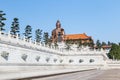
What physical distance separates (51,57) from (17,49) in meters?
27.2

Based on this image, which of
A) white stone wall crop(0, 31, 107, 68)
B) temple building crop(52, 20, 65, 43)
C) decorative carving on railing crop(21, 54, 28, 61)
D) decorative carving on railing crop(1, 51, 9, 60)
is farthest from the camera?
temple building crop(52, 20, 65, 43)

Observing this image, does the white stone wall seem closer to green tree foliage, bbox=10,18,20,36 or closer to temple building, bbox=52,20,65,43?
green tree foliage, bbox=10,18,20,36

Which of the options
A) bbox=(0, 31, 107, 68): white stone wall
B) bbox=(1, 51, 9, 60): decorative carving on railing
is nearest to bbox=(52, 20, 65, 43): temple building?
bbox=(0, 31, 107, 68): white stone wall

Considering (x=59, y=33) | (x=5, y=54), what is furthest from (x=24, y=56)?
(x=59, y=33)

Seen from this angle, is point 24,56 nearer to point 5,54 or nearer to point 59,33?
point 5,54

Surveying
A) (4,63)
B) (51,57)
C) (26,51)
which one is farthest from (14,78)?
(51,57)

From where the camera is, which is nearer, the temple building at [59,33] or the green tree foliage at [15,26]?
the green tree foliage at [15,26]

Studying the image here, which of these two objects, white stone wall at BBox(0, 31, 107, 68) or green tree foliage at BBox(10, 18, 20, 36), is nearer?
white stone wall at BBox(0, 31, 107, 68)

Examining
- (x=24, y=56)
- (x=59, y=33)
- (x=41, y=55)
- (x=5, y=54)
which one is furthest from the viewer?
(x=59, y=33)

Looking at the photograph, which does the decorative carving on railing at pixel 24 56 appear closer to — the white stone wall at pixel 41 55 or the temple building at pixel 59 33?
the white stone wall at pixel 41 55

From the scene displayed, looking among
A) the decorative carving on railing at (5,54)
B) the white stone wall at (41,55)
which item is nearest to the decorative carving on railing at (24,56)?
the white stone wall at (41,55)

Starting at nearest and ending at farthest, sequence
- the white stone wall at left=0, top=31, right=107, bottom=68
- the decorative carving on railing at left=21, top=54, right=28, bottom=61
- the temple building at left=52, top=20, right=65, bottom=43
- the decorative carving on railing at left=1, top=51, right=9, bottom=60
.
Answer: the decorative carving on railing at left=1, top=51, right=9, bottom=60 → the white stone wall at left=0, top=31, right=107, bottom=68 → the decorative carving on railing at left=21, top=54, right=28, bottom=61 → the temple building at left=52, top=20, right=65, bottom=43

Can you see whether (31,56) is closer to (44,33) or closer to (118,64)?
(118,64)

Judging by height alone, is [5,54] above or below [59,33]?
below
